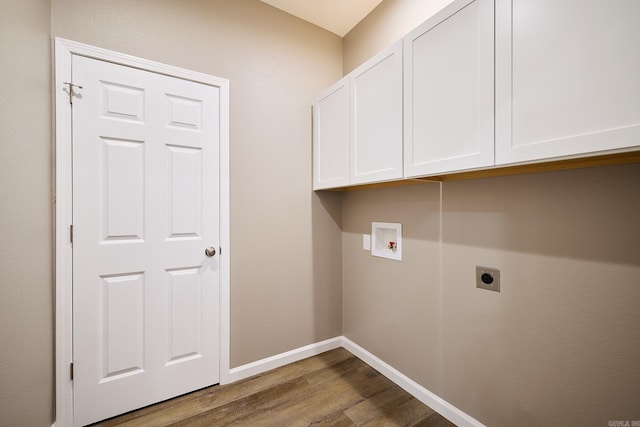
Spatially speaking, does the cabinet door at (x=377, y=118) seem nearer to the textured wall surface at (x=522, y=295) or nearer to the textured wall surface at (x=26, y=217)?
the textured wall surface at (x=522, y=295)

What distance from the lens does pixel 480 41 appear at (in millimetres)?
1129

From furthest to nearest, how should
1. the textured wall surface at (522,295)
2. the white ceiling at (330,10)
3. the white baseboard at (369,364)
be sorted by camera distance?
the white ceiling at (330,10)
the white baseboard at (369,364)
the textured wall surface at (522,295)

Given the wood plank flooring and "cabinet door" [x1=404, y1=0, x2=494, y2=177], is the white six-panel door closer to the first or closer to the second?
the wood plank flooring

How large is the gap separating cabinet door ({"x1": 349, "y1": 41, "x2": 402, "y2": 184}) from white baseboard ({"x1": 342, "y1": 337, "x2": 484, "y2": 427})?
4.66ft

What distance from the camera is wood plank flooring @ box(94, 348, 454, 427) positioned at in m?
1.57

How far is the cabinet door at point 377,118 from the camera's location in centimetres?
151

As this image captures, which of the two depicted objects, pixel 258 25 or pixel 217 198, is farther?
pixel 258 25

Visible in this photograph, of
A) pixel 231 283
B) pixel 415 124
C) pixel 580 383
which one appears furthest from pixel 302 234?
pixel 580 383

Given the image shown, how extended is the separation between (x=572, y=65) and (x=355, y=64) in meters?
1.76

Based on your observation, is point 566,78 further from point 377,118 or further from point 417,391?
point 417,391

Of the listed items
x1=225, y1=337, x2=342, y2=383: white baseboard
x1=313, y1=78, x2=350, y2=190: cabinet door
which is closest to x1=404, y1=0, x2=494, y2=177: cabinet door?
x1=313, y1=78, x2=350, y2=190: cabinet door

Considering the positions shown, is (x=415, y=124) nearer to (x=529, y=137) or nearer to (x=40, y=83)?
(x=529, y=137)

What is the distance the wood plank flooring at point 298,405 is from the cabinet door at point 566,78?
1606mm

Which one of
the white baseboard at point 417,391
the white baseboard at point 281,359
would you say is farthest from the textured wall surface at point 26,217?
the white baseboard at point 417,391
